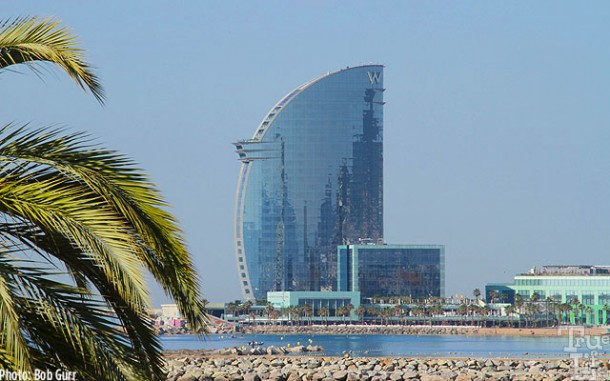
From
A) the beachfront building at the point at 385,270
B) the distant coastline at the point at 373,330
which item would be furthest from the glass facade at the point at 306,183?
the distant coastline at the point at 373,330

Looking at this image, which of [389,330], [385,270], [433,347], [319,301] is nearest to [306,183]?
[385,270]

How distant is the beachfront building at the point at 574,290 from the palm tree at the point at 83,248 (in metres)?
168

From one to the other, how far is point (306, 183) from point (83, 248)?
187077 mm

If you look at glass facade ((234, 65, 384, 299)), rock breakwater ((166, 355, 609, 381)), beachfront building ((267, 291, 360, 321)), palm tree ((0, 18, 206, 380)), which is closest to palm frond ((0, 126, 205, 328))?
palm tree ((0, 18, 206, 380))

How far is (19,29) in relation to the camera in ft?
29.3

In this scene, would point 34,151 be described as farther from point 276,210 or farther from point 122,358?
point 276,210

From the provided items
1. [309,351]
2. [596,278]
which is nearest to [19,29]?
[309,351]

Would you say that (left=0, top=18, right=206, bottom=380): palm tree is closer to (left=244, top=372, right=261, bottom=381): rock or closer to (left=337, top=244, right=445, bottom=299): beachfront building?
(left=244, top=372, right=261, bottom=381): rock

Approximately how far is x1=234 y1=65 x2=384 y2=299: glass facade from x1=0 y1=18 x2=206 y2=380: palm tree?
178 metres

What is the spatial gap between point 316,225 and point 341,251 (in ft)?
20.5

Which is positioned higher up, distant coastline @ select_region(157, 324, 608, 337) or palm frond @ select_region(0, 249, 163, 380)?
palm frond @ select_region(0, 249, 163, 380)

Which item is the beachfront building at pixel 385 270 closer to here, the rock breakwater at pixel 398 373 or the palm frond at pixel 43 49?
the rock breakwater at pixel 398 373

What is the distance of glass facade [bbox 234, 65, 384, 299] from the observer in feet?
623

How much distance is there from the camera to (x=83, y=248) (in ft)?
26.9
